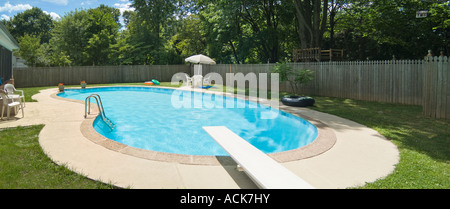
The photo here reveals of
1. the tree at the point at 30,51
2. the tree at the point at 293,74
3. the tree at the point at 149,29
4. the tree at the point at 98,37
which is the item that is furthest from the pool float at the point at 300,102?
the tree at the point at 30,51

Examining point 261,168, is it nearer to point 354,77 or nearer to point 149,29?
point 354,77

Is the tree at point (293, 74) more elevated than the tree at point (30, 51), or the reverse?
the tree at point (30, 51)

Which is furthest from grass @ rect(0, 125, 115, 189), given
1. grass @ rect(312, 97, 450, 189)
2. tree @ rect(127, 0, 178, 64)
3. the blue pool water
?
tree @ rect(127, 0, 178, 64)

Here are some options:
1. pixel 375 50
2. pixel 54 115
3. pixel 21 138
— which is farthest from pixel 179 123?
pixel 375 50

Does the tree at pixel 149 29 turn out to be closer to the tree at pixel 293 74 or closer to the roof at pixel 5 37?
the roof at pixel 5 37

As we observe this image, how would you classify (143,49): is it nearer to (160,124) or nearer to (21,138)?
(160,124)

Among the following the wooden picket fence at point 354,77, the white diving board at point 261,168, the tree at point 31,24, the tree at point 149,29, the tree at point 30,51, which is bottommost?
the white diving board at point 261,168

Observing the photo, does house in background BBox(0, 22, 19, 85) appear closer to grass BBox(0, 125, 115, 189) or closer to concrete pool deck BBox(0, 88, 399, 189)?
concrete pool deck BBox(0, 88, 399, 189)

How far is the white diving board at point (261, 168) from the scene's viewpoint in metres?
2.96

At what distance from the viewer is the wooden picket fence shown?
306 inches

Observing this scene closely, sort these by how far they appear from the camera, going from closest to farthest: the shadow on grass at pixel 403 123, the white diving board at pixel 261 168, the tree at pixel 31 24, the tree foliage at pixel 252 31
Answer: the white diving board at pixel 261 168, the shadow on grass at pixel 403 123, the tree foliage at pixel 252 31, the tree at pixel 31 24

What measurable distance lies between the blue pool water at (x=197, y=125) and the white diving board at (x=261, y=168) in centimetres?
164

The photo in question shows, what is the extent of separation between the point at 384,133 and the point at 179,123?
224 inches
